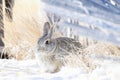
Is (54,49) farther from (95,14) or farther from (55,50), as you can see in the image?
(95,14)

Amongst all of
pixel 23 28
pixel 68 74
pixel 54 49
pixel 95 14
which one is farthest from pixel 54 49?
pixel 23 28

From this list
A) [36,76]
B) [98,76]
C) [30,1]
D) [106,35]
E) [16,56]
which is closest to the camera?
[106,35]

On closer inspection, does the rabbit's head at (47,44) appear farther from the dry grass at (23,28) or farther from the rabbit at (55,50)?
the dry grass at (23,28)

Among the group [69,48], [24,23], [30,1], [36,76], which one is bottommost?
[36,76]

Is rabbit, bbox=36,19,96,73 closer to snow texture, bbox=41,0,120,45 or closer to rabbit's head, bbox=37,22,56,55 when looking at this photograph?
rabbit's head, bbox=37,22,56,55

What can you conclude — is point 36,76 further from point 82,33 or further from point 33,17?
point 33,17

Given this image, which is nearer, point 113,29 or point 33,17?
point 113,29

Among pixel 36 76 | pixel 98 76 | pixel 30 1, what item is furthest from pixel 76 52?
pixel 30 1

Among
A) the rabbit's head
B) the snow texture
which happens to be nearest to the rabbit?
the rabbit's head

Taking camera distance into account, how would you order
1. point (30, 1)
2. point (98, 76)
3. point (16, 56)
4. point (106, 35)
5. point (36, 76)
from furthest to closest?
point (30, 1) < point (16, 56) < point (36, 76) < point (98, 76) < point (106, 35)
